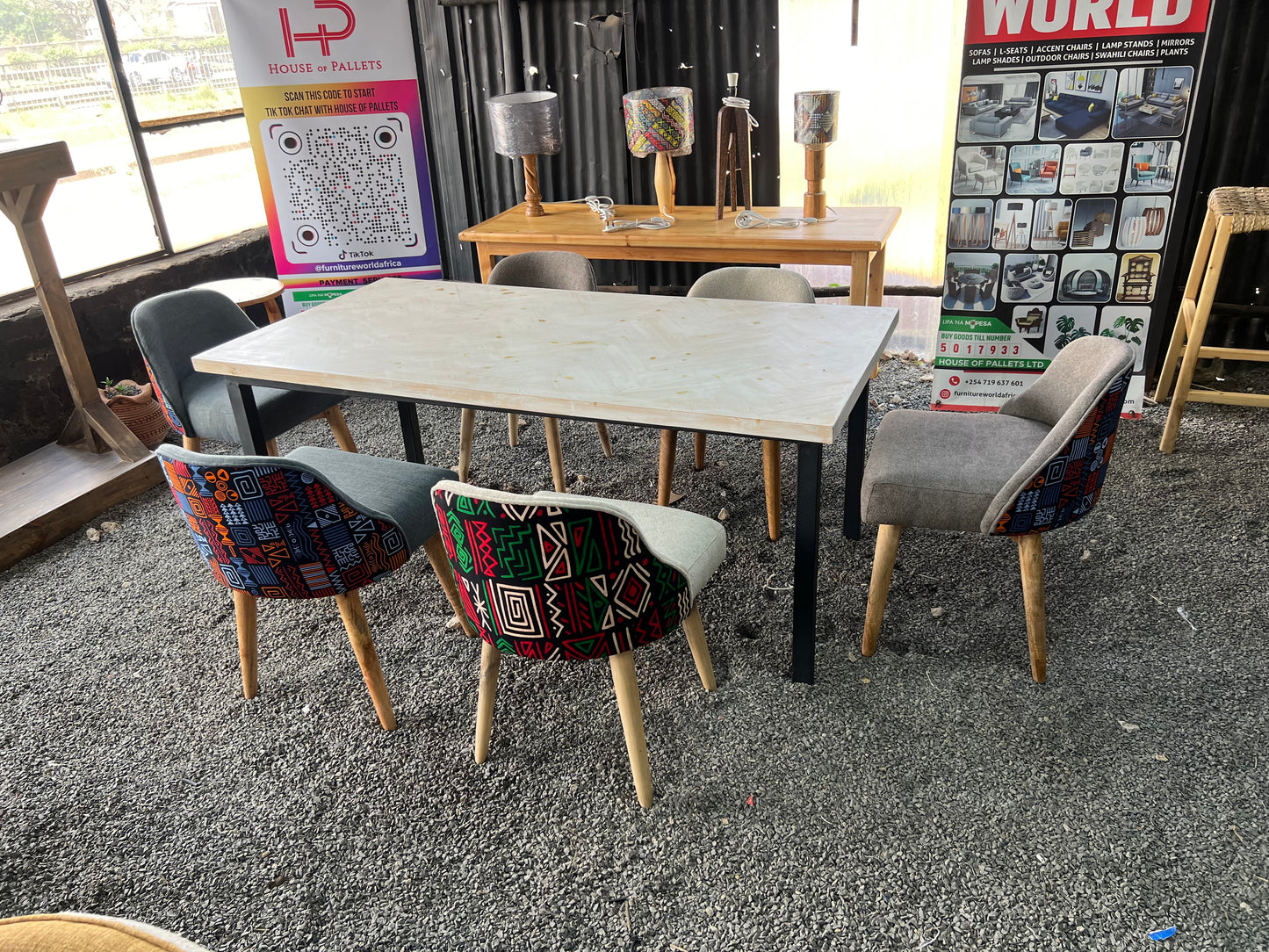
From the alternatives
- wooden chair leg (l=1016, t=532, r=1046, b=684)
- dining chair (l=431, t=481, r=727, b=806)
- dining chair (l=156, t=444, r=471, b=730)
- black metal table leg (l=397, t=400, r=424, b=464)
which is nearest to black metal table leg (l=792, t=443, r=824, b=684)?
dining chair (l=431, t=481, r=727, b=806)

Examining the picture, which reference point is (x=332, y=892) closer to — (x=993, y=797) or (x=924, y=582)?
(x=993, y=797)

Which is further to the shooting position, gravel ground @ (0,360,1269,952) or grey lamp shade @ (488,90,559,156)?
grey lamp shade @ (488,90,559,156)

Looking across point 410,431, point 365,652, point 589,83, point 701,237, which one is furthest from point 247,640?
point 589,83

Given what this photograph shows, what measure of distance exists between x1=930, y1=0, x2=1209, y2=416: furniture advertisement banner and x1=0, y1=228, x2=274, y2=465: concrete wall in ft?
11.5

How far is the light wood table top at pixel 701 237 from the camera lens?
11.4ft

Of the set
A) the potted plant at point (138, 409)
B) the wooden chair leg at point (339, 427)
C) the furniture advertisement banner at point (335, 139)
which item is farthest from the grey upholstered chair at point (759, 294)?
the potted plant at point (138, 409)

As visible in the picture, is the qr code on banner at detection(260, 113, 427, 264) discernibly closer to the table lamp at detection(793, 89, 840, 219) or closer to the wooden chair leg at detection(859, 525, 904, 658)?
the table lamp at detection(793, 89, 840, 219)

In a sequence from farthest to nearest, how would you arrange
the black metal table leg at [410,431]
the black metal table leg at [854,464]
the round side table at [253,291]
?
1. the round side table at [253,291]
2. the black metal table leg at [410,431]
3. the black metal table leg at [854,464]

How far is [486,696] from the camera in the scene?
6.79ft

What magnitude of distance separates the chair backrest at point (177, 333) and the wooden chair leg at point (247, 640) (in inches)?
42.1

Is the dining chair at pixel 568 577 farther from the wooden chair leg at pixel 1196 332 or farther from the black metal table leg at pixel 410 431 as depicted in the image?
the wooden chair leg at pixel 1196 332

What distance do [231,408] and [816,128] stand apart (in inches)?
92.5

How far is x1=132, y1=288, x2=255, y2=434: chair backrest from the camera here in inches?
118

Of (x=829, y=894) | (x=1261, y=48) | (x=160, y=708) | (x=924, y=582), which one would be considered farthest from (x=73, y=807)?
(x=1261, y=48)
